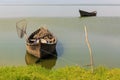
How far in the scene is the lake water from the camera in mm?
14594

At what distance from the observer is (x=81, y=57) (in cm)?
1497

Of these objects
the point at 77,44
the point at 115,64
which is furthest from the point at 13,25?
the point at 115,64

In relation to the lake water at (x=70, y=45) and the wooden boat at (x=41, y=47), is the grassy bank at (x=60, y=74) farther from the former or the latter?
the wooden boat at (x=41, y=47)

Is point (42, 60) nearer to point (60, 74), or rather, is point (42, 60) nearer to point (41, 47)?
point (41, 47)

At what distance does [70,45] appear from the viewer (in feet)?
56.5

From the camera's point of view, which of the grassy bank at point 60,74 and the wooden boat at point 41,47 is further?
the wooden boat at point 41,47

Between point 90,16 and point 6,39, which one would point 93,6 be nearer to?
point 90,16

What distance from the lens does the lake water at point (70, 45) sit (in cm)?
1459

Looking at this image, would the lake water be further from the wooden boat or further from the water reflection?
the wooden boat

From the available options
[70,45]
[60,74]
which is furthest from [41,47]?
[60,74]

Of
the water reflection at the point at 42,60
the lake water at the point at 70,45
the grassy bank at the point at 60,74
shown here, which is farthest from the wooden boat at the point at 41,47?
the grassy bank at the point at 60,74

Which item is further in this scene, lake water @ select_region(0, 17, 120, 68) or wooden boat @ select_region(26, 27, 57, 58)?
wooden boat @ select_region(26, 27, 57, 58)

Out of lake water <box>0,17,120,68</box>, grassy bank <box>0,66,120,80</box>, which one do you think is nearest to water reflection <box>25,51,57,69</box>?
lake water <box>0,17,120,68</box>

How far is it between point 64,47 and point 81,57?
82.2 inches
